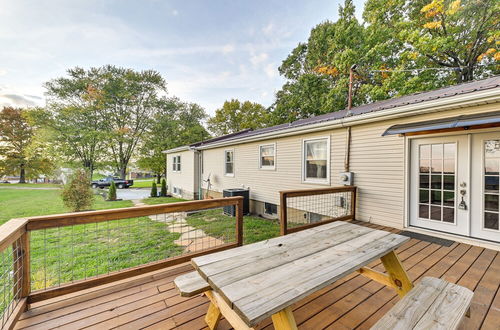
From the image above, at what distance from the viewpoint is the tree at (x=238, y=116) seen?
23.2 metres

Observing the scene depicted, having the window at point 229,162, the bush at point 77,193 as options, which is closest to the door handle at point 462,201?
the window at point 229,162

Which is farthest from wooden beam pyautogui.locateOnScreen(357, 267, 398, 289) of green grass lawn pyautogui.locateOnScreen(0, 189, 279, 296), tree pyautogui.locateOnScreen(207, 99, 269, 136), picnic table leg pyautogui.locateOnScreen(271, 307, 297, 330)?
tree pyautogui.locateOnScreen(207, 99, 269, 136)

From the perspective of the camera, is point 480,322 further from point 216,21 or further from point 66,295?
point 216,21

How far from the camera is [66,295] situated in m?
2.01

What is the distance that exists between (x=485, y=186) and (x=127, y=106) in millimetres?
23925

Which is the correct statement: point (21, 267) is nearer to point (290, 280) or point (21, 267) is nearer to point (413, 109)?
point (290, 280)

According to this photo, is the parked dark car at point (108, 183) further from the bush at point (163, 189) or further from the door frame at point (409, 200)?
the door frame at point (409, 200)

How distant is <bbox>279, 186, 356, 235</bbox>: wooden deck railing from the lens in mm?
3814

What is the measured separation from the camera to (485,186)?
318cm

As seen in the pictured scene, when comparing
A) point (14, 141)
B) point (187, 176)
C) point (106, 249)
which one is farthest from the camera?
point (14, 141)

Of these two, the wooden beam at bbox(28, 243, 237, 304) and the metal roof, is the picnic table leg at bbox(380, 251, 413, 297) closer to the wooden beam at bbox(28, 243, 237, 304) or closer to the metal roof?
the wooden beam at bbox(28, 243, 237, 304)

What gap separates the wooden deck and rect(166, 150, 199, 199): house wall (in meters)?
9.05

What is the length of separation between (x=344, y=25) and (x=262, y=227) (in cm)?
1337

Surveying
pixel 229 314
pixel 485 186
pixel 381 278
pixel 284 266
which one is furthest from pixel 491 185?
Answer: pixel 229 314
